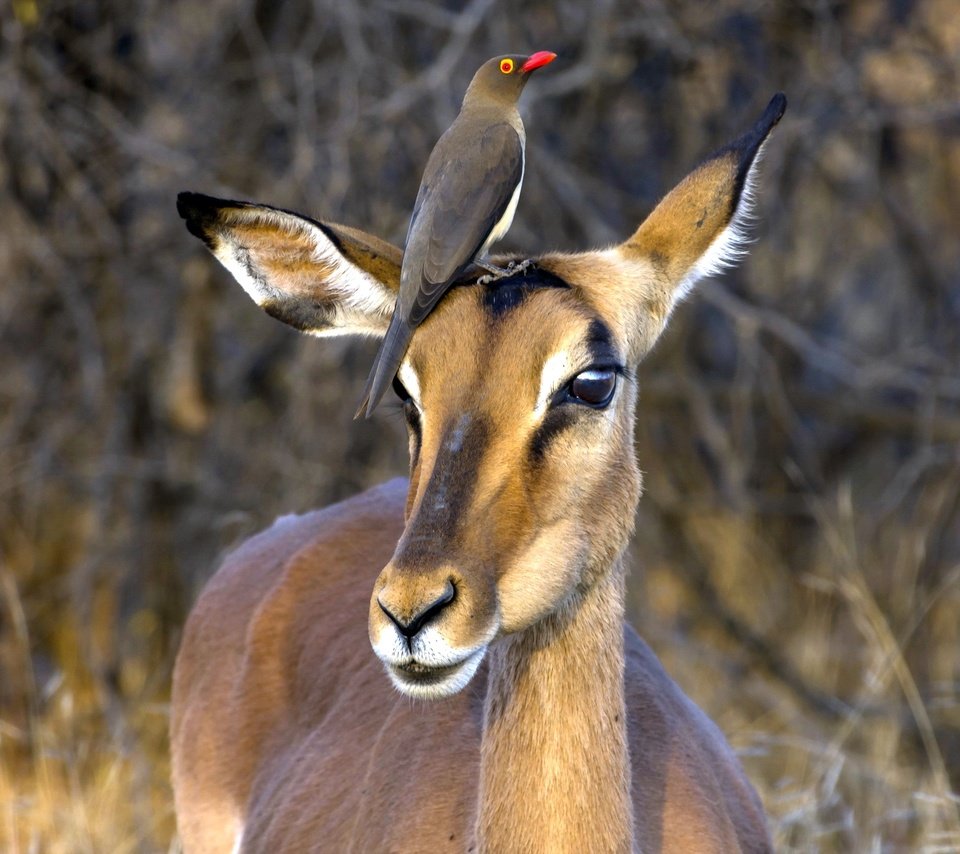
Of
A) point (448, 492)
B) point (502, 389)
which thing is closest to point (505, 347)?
point (502, 389)

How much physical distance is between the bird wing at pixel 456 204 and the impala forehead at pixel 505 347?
7 centimetres

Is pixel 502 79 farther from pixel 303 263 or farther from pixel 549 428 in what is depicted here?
pixel 549 428

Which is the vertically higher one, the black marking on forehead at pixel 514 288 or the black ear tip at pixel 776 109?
the black ear tip at pixel 776 109

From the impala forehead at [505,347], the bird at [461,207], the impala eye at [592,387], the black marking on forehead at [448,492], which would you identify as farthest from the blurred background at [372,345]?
the black marking on forehead at [448,492]

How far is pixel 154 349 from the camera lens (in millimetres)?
8727

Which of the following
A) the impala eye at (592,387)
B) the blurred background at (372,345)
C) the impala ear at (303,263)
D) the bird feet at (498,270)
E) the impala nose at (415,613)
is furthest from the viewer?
the blurred background at (372,345)

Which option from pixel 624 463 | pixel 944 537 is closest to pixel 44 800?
pixel 624 463

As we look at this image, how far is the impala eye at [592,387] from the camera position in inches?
130

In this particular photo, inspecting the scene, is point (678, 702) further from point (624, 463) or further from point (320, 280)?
point (320, 280)

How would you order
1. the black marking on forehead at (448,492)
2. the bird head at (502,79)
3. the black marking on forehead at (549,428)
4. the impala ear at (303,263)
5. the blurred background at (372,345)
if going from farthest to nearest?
the blurred background at (372,345), the bird head at (502,79), the impala ear at (303,263), the black marking on forehead at (549,428), the black marking on forehead at (448,492)

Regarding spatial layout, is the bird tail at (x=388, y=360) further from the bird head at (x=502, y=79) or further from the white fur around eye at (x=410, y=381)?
the bird head at (x=502, y=79)

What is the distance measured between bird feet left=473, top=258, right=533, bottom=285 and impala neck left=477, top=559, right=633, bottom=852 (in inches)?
26.7

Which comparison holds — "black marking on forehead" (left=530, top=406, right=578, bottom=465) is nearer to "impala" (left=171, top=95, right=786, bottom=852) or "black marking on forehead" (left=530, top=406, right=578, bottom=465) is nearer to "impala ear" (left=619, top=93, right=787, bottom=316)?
"impala" (left=171, top=95, right=786, bottom=852)

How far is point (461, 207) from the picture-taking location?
A: 3486 mm
